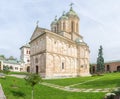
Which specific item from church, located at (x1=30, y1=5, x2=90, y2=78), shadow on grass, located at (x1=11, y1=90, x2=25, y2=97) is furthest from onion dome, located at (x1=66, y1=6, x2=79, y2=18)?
shadow on grass, located at (x1=11, y1=90, x2=25, y2=97)

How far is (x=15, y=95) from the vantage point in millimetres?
27656

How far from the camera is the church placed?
5632 centimetres

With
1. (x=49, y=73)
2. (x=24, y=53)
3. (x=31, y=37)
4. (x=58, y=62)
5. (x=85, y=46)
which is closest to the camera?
(x=49, y=73)

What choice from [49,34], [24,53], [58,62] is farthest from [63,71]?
[24,53]

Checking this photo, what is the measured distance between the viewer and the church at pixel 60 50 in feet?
185

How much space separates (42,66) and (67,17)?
22578 mm

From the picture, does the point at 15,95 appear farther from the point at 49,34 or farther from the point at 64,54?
the point at 64,54

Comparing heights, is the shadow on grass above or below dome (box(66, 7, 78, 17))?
below

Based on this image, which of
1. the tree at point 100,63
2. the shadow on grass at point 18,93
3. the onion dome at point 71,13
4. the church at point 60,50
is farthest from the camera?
the tree at point 100,63

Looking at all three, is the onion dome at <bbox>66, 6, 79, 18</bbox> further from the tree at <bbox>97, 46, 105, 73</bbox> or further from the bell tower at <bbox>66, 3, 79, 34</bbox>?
the tree at <bbox>97, 46, 105, 73</bbox>

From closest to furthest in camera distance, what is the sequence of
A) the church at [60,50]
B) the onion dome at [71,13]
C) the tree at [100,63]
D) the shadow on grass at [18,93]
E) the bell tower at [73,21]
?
the shadow on grass at [18,93], the church at [60,50], the bell tower at [73,21], the onion dome at [71,13], the tree at [100,63]

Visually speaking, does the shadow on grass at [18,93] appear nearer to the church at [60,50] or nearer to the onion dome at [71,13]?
the church at [60,50]

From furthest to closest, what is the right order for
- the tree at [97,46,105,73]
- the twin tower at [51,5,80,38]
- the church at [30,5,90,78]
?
the tree at [97,46,105,73]
the twin tower at [51,5,80,38]
the church at [30,5,90,78]

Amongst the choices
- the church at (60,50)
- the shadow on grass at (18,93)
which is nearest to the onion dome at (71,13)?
the church at (60,50)
